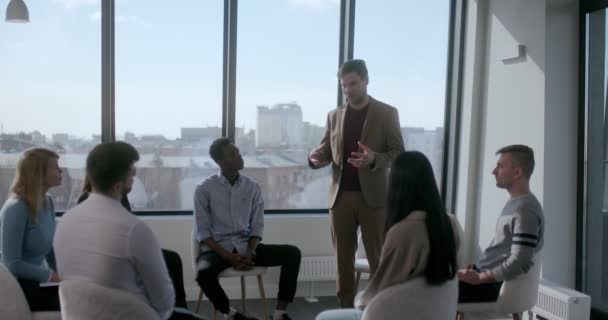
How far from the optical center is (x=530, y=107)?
3947 mm

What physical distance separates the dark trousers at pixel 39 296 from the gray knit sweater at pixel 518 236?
209 centimetres

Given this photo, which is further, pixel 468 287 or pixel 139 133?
pixel 139 133

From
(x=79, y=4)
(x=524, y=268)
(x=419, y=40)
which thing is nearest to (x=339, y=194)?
(x=524, y=268)

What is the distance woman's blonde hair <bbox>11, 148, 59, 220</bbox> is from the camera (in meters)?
2.65

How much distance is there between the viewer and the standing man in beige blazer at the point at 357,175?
11.1 ft

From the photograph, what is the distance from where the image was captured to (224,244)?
3.78m

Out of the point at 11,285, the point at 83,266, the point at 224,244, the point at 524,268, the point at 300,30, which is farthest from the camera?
the point at 300,30

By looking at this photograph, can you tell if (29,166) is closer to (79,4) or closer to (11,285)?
(11,285)

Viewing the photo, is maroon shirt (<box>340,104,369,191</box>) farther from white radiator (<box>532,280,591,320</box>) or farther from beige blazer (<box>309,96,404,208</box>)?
white radiator (<box>532,280,591,320</box>)

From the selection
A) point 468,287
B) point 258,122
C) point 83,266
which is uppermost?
point 258,122

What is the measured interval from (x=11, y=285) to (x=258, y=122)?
2.63m

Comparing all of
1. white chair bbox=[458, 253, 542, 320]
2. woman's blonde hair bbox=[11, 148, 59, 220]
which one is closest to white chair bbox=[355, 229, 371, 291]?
white chair bbox=[458, 253, 542, 320]

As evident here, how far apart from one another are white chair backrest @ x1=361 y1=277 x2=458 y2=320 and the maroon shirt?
159 cm

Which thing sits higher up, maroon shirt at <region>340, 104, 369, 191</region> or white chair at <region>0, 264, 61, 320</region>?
maroon shirt at <region>340, 104, 369, 191</region>
